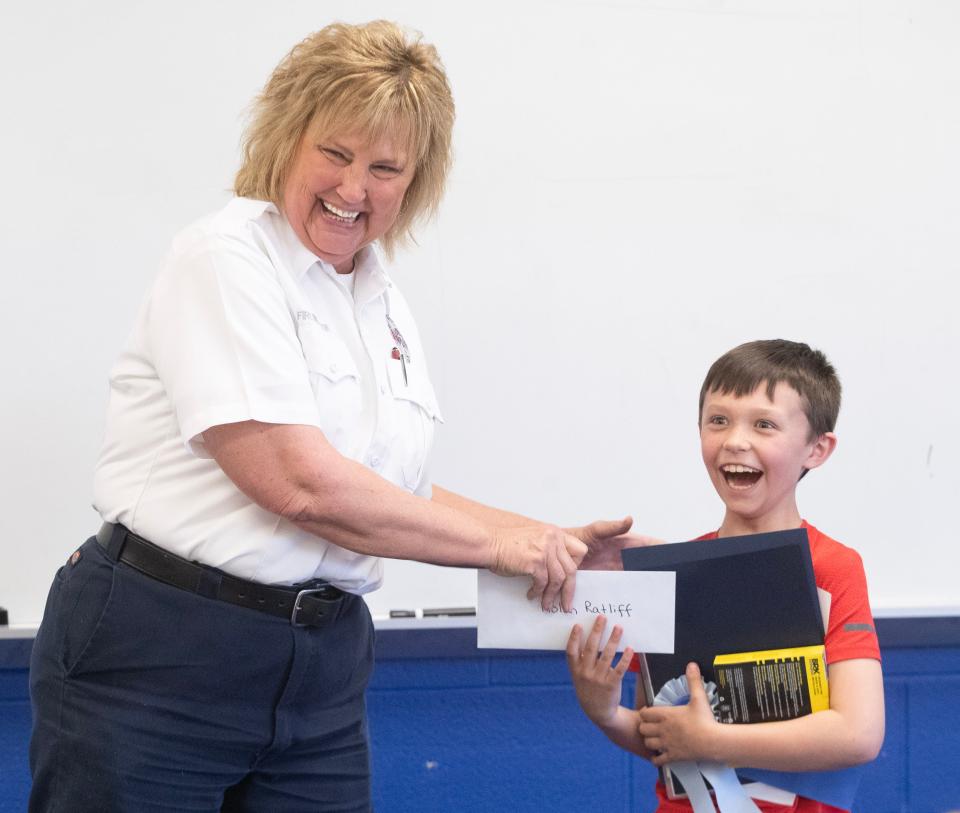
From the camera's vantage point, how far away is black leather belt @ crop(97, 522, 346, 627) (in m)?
1.29

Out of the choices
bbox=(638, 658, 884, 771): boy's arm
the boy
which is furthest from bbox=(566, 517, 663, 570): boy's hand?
bbox=(638, 658, 884, 771): boy's arm

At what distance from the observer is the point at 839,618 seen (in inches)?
54.6

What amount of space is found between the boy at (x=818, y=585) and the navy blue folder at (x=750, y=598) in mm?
37

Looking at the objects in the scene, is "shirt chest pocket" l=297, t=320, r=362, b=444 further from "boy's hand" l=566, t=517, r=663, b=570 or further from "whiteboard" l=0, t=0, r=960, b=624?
"whiteboard" l=0, t=0, r=960, b=624

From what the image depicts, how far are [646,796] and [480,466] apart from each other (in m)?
0.83

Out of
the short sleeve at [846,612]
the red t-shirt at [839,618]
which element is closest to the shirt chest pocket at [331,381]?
the red t-shirt at [839,618]

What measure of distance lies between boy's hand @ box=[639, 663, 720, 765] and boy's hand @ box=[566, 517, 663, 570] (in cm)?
23

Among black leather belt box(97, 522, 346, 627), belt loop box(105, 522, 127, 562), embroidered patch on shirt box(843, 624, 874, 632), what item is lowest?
embroidered patch on shirt box(843, 624, 874, 632)

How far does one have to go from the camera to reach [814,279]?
2336 mm

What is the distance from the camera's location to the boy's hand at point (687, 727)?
1360mm

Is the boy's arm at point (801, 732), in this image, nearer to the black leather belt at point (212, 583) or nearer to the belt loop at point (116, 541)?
the black leather belt at point (212, 583)

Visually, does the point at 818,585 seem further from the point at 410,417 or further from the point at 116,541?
the point at 116,541

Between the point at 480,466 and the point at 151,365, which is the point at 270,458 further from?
the point at 480,466

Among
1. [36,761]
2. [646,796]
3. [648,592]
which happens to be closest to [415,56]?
[648,592]
